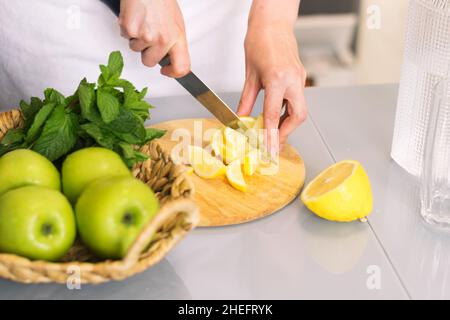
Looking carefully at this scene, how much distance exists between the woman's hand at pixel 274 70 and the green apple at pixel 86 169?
0.30 metres

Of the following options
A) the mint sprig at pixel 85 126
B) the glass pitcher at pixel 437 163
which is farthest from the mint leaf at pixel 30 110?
the glass pitcher at pixel 437 163

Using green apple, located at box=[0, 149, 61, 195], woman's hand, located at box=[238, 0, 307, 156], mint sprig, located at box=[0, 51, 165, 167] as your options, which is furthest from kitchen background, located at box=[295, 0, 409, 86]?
green apple, located at box=[0, 149, 61, 195]

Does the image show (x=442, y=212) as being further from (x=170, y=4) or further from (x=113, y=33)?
(x=113, y=33)

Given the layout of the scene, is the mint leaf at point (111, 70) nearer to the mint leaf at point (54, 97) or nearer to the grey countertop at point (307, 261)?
the mint leaf at point (54, 97)

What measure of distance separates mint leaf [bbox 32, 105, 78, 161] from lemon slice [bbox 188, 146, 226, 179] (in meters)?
0.20

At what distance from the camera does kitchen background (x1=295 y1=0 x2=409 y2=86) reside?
2.37 m

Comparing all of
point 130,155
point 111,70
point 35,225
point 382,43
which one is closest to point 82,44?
point 111,70

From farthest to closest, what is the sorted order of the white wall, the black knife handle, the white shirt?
the white wall → the white shirt → the black knife handle

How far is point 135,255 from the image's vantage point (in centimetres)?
71

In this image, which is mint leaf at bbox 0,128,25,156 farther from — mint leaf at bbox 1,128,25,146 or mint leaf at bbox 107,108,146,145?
mint leaf at bbox 107,108,146,145

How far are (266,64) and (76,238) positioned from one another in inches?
17.7

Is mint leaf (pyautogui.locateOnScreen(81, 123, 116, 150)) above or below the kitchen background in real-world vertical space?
above

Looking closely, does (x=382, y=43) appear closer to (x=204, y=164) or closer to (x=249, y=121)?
(x=249, y=121)

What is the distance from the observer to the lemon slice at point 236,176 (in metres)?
1.00
